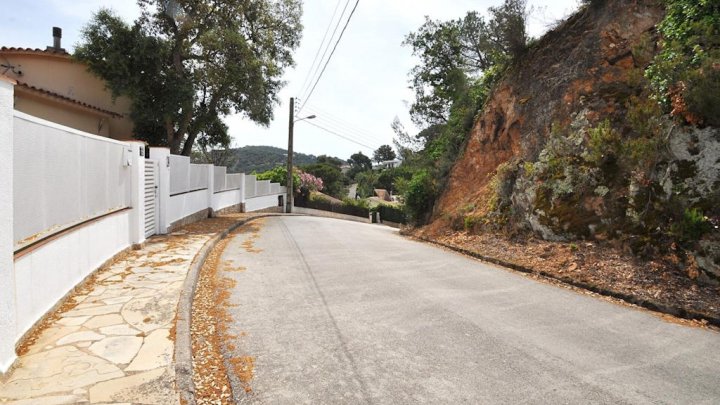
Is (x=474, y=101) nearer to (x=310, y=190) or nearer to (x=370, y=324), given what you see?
(x=370, y=324)

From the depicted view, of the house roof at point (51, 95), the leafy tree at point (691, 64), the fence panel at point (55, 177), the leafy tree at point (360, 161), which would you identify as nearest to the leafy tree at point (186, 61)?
the house roof at point (51, 95)

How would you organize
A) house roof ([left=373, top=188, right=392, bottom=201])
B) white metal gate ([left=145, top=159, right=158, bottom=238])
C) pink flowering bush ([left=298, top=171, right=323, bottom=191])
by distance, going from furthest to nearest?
1. house roof ([left=373, top=188, right=392, bottom=201])
2. pink flowering bush ([left=298, top=171, right=323, bottom=191])
3. white metal gate ([left=145, top=159, right=158, bottom=238])

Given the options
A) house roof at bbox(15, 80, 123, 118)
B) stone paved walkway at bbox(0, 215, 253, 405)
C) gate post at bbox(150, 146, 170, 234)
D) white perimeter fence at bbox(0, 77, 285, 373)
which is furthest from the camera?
house roof at bbox(15, 80, 123, 118)

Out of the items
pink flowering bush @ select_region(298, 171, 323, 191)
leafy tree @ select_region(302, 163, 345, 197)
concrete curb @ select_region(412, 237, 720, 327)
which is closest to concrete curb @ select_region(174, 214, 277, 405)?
concrete curb @ select_region(412, 237, 720, 327)

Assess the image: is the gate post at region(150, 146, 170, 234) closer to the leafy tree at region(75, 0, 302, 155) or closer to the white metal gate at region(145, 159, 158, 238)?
Answer: the white metal gate at region(145, 159, 158, 238)

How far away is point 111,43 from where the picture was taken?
1730cm

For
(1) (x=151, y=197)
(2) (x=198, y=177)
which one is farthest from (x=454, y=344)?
(2) (x=198, y=177)

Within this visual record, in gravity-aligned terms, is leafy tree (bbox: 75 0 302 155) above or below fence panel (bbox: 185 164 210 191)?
above

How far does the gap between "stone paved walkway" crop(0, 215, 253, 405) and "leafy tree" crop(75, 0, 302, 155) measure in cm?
1267

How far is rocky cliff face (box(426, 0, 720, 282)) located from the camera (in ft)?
23.3

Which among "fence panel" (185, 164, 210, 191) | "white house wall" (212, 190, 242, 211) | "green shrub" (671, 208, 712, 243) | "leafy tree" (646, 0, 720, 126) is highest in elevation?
"leafy tree" (646, 0, 720, 126)

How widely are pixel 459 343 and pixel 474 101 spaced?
1334 centimetres

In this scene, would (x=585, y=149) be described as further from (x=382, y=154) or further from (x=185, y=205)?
(x=382, y=154)

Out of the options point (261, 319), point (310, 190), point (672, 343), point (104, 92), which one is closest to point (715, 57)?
point (672, 343)
